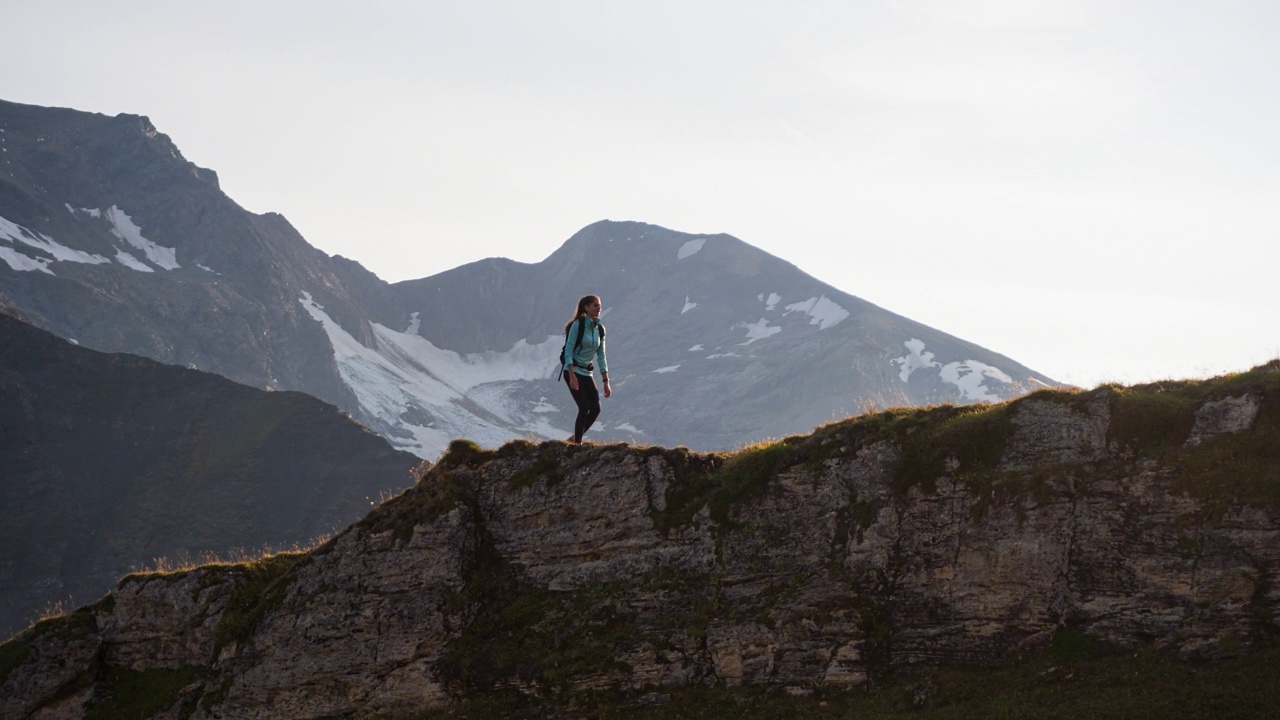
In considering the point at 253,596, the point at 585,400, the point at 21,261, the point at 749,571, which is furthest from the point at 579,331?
the point at 21,261

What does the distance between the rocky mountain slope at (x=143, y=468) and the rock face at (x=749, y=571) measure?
76.1 meters

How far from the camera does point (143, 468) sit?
11088cm

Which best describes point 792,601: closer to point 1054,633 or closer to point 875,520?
point 875,520

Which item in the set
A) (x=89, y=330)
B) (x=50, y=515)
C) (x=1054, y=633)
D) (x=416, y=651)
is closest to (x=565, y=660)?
(x=416, y=651)

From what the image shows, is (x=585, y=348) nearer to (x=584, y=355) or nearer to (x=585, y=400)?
(x=584, y=355)

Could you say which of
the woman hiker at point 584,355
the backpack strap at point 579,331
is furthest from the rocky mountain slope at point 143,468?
the backpack strap at point 579,331

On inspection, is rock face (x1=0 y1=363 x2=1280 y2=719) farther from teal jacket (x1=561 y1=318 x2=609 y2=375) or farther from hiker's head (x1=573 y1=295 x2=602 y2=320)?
hiker's head (x1=573 y1=295 x2=602 y2=320)

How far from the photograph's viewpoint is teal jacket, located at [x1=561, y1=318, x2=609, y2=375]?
2145cm

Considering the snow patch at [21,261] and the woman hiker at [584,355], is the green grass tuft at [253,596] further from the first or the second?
the snow patch at [21,261]

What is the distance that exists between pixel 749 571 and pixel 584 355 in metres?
5.24

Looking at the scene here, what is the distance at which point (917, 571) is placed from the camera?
727 inches

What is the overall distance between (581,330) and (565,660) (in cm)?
614

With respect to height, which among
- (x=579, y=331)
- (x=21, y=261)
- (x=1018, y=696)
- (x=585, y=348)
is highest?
(x=21, y=261)

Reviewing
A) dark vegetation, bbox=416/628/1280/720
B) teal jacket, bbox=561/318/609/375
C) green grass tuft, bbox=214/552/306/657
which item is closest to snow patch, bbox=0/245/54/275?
green grass tuft, bbox=214/552/306/657
